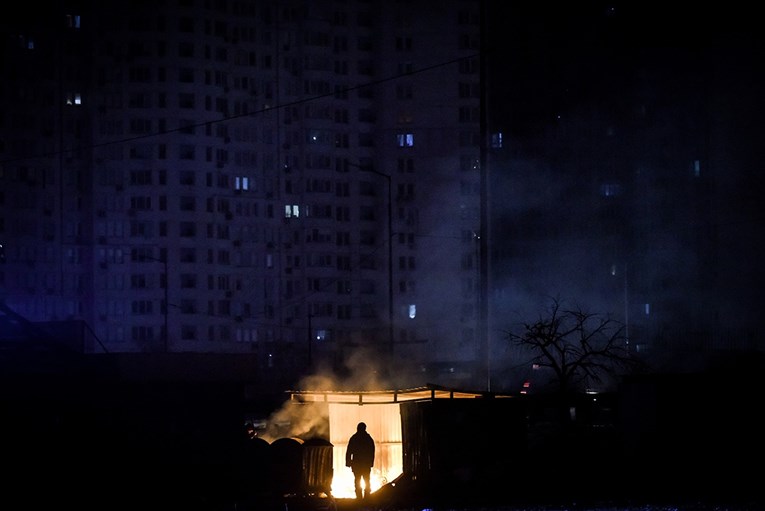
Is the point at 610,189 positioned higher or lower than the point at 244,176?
lower

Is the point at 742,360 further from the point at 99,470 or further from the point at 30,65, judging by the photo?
the point at 30,65

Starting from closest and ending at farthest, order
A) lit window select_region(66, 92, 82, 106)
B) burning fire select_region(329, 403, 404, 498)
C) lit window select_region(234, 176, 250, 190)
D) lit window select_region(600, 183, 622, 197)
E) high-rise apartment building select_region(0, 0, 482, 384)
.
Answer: burning fire select_region(329, 403, 404, 498) < lit window select_region(600, 183, 622, 197) < high-rise apartment building select_region(0, 0, 482, 384) < lit window select_region(66, 92, 82, 106) < lit window select_region(234, 176, 250, 190)

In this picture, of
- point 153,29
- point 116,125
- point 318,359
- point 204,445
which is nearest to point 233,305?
point 318,359

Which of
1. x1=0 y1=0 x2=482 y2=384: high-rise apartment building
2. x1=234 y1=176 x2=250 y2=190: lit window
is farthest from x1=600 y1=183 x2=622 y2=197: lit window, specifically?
x1=234 y1=176 x2=250 y2=190: lit window

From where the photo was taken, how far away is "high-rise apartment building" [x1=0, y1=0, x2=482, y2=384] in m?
94.6

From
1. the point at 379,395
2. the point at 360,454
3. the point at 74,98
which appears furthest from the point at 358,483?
the point at 74,98

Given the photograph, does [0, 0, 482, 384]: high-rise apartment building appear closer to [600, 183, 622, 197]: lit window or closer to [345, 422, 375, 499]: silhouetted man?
[600, 183, 622, 197]: lit window

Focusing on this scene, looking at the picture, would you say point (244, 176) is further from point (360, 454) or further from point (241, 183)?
point (360, 454)

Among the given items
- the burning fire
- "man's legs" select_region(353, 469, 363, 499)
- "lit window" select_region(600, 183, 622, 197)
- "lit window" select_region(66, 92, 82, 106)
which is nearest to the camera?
"man's legs" select_region(353, 469, 363, 499)

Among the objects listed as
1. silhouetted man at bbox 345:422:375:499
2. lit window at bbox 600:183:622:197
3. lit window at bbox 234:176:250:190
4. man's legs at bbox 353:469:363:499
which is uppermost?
lit window at bbox 234:176:250:190

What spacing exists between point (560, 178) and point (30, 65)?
51185 mm

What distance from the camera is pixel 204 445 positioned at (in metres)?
29.3

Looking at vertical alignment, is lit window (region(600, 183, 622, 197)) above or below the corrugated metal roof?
above

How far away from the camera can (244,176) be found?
98.8 m
